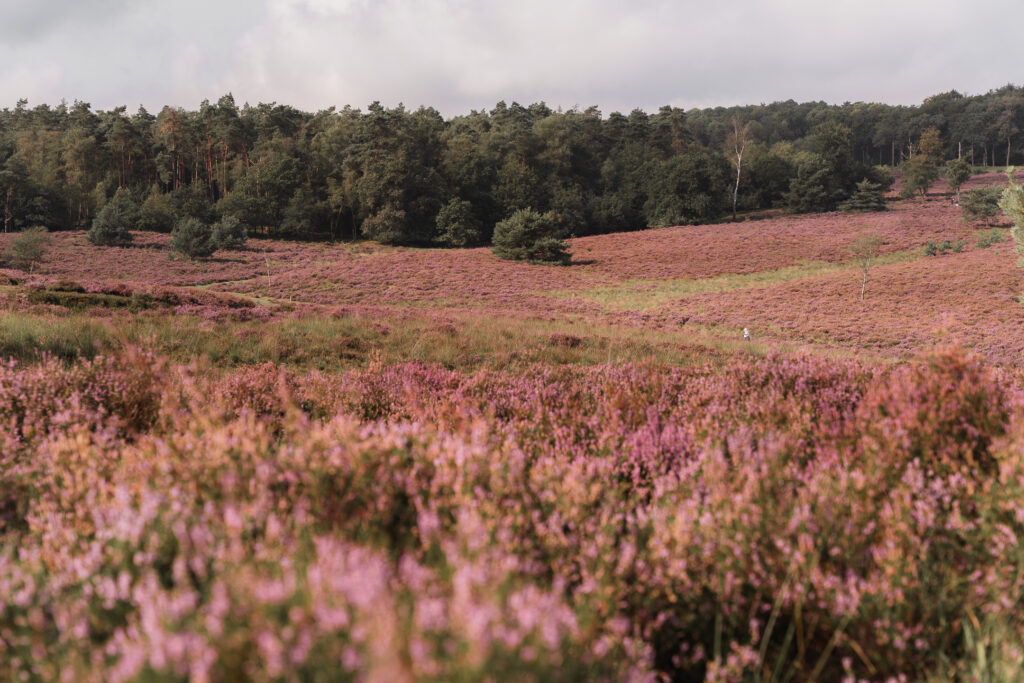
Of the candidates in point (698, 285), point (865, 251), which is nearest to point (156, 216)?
point (698, 285)

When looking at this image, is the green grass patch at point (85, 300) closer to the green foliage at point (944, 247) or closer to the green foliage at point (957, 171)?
the green foliage at point (944, 247)

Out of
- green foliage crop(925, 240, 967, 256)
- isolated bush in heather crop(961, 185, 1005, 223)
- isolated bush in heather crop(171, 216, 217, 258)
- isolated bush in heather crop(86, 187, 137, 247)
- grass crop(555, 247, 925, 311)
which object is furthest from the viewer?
isolated bush in heather crop(961, 185, 1005, 223)

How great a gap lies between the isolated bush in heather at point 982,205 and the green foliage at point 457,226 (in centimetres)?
4726

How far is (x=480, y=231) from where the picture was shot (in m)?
64.9

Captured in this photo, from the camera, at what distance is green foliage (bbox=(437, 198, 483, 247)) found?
194 feet

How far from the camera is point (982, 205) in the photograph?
154 ft

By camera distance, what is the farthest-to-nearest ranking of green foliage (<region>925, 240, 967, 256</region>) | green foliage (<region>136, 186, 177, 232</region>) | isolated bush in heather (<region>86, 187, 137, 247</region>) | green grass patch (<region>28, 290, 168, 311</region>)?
green foliage (<region>136, 186, 177, 232</region>), isolated bush in heather (<region>86, 187, 137, 247</region>), green foliage (<region>925, 240, 967, 256</region>), green grass patch (<region>28, 290, 168, 311</region>)

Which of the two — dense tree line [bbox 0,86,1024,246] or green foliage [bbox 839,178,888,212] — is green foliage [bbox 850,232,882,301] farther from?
green foliage [bbox 839,178,888,212]

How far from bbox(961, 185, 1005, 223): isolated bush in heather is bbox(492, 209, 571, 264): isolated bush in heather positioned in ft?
121

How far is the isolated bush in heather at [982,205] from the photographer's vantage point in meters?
46.5

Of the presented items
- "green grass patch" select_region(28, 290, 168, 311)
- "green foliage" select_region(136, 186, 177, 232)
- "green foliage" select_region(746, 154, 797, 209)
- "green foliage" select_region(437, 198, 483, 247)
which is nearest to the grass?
"green grass patch" select_region(28, 290, 168, 311)

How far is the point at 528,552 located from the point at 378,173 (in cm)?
6430

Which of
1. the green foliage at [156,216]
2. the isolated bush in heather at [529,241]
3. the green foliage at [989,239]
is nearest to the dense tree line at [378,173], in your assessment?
the green foliage at [156,216]

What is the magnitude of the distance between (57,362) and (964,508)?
8.34m
